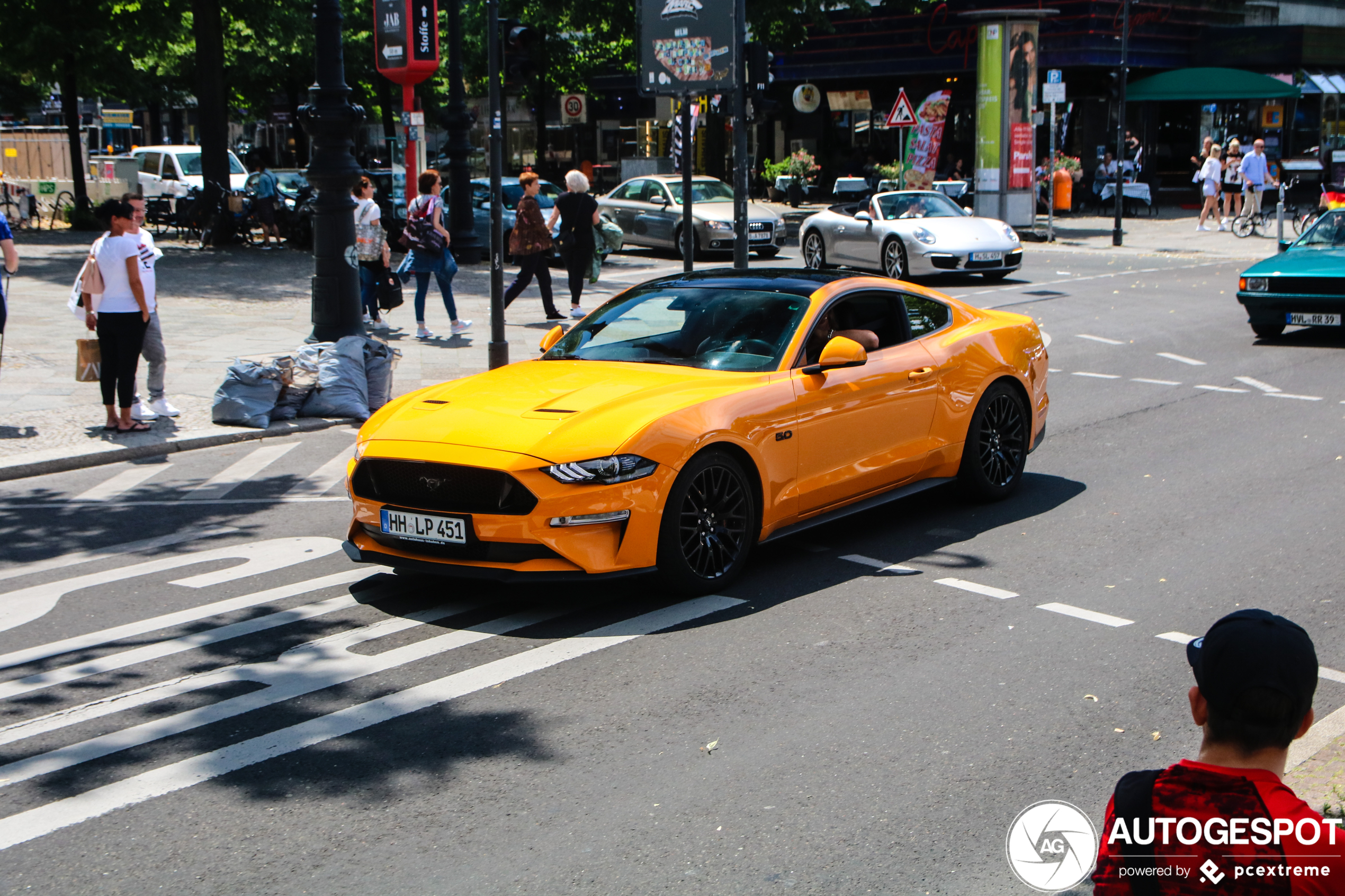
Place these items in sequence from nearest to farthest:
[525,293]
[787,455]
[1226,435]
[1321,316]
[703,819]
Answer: [703,819] → [787,455] → [1226,435] → [1321,316] → [525,293]

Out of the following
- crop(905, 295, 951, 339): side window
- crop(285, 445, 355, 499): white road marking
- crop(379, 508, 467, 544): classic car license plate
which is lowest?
crop(285, 445, 355, 499): white road marking

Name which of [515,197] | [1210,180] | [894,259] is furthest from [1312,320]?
[1210,180]

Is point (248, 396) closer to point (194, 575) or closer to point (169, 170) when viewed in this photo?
point (194, 575)

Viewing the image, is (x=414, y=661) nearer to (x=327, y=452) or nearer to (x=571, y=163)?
(x=327, y=452)

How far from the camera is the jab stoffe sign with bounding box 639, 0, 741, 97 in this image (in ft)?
50.0

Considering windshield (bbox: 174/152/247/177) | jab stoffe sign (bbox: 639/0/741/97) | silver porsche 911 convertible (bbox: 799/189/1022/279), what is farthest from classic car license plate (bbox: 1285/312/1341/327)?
windshield (bbox: 174/152/247/177)

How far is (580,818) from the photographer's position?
4297mm

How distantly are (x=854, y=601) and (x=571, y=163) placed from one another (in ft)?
172

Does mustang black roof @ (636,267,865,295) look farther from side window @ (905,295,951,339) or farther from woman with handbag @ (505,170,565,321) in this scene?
woman with handbag @ (505,170,565,321)

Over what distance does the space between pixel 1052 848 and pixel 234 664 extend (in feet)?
11.2

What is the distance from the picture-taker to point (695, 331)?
7.53 m

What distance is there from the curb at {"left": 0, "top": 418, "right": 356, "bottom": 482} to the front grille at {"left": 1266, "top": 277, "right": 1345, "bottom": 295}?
9.79 meters

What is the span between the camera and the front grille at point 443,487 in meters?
6.17

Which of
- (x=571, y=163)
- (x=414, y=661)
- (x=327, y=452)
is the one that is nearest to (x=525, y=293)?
(x=327, y=452)
